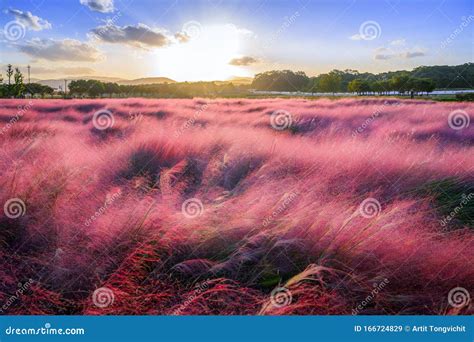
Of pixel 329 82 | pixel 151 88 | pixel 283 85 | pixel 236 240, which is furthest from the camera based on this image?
pixel 329 82

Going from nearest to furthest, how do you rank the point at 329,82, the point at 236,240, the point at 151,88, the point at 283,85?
1. the point at 236,240
2. the point at 283,85
3. the point at 151,88
4. the point at 329,82

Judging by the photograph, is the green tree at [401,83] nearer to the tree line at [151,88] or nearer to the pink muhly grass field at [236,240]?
the tree line at [151,88]

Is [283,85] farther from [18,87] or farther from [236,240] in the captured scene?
[18,87]

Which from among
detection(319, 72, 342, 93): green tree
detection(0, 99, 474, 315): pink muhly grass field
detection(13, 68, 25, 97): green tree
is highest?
detection(319, 72, 342, 93): green tree

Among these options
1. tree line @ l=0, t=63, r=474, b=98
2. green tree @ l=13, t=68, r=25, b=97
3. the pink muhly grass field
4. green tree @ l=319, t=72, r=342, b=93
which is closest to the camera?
the pink muhly grass field

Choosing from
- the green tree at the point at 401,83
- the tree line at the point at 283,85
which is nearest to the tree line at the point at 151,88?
the tree line at the point at 283,85

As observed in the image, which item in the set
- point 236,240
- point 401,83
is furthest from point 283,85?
point 401,83

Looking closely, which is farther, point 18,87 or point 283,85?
point 18,87

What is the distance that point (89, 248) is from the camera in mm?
2891

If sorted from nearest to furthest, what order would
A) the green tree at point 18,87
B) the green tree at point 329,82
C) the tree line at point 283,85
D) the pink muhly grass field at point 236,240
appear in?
the pink muhly grass field at point 236,240 → the tree line at point 283,85 → the green tree at point 18,87 → the green tree at point 329,82

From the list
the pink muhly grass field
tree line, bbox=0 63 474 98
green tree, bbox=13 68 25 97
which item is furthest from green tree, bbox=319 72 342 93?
the pink muhly grass field

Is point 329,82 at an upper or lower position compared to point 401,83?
upper

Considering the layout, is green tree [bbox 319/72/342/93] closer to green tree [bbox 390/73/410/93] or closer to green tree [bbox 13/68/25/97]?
green tree [bbox 390/73/410/93]

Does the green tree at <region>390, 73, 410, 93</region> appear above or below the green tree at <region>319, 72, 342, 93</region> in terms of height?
below
